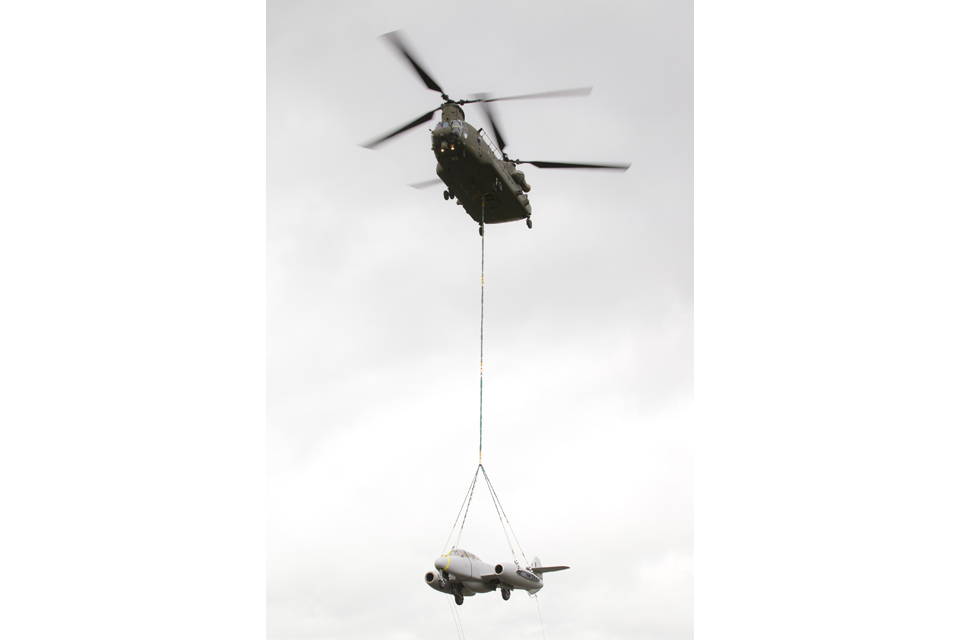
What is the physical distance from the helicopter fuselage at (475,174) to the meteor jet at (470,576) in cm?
622

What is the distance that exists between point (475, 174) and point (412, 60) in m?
2.31

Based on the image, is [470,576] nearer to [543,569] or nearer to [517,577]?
[517,577]

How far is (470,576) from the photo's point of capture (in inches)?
521

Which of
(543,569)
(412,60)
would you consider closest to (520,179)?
(412,60)

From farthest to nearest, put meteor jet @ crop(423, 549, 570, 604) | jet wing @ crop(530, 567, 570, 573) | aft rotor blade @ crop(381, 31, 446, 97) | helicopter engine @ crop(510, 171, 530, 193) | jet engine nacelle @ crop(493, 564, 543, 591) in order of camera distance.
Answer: helicopter engine @ crop(510, 171, 530, 193), jet wing @ crop(530, 567, 570, 573), jet engine nacelle @ crop(493, 564, 543, 591), meteor jet @ crop(423, 549, 570, 604), aft rotor blade @ crop(381, 31, 446, 97)

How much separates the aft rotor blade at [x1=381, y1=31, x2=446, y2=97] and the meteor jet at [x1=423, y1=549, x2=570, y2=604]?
752cm

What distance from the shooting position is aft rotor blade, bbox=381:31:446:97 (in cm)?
1247

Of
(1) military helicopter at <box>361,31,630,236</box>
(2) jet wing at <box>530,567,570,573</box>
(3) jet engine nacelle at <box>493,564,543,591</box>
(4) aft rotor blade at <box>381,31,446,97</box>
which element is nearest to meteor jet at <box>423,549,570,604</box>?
(3) jet engine nacelle at <box>493,564,543,591</box>

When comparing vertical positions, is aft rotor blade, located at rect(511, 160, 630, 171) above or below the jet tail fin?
above

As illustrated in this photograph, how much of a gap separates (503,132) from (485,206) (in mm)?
1388

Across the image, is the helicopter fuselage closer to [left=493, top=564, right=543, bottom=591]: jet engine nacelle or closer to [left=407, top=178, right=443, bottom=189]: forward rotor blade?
[left=407, top=178, right=443, bottom=189]: forward rotor blade

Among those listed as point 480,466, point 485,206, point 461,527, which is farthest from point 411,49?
point 461,527

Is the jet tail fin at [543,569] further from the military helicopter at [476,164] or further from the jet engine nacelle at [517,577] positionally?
the military helicopter at [476,164]

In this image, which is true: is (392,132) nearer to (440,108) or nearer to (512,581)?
(440,108)
